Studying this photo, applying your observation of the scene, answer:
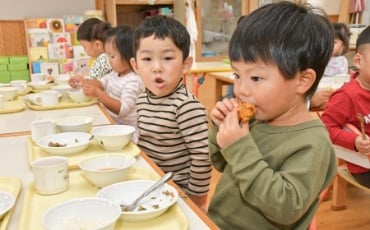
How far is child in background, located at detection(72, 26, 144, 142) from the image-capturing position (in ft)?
6.30

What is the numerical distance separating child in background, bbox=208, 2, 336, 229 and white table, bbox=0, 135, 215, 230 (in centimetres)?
12

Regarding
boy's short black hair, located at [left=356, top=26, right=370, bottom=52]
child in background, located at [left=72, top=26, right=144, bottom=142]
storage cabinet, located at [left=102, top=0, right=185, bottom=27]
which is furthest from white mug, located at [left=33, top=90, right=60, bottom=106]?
storage cabinet, located at [left=102, top=0, right=185, bottom=27]

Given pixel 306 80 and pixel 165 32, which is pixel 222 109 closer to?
pixel 306 80

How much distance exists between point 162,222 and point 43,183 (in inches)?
12.5

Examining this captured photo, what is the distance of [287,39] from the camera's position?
82 centimetres

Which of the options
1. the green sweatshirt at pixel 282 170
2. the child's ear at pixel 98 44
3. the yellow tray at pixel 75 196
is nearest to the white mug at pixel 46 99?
the yellow tray at pixel 75 196

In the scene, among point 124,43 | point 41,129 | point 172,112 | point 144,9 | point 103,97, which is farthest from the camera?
point 144,9

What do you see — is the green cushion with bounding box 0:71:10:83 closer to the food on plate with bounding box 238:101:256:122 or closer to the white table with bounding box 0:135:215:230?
the white table with bounding box 0:135:215:230

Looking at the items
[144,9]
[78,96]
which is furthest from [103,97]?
[144,9]

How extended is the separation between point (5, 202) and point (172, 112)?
27.3 inches

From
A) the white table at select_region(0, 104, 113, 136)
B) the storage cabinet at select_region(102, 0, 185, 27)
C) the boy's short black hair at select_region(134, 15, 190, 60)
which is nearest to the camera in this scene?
the boy's short black hair at select_region(134, 15, 190, 60)

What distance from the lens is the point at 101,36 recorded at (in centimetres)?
277

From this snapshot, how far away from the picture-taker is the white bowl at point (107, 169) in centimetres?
90

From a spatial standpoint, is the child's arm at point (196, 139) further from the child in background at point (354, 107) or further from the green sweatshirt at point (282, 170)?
the child in background at point (354, 107)
